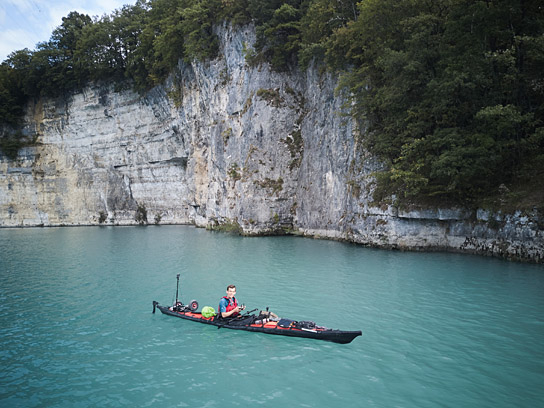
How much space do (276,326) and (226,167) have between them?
29.1 metres

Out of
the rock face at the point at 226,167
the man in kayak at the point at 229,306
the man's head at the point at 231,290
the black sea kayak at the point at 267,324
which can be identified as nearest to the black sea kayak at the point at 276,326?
the black sea kayak at the point at 267,324

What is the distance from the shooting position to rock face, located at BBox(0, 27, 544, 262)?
850 inches

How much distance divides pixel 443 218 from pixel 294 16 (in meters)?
21.7

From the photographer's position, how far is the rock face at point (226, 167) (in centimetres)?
2158

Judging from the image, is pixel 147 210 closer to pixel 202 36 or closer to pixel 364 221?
pixel 202 36

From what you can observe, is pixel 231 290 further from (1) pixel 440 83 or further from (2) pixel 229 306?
(1) pixel 440 83

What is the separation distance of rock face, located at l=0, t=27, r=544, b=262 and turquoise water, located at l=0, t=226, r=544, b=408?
3882 mm

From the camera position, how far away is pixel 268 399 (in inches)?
245

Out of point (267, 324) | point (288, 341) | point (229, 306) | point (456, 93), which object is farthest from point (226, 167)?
point (288, 341)

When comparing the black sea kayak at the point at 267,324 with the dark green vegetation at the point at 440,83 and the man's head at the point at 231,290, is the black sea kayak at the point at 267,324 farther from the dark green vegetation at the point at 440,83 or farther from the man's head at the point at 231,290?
the dark green vegetation at the point at 440,83

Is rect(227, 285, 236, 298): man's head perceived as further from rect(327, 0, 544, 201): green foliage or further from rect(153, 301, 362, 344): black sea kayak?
rect(327, 0, 544, 201): green foliage

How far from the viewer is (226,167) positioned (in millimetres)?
37031

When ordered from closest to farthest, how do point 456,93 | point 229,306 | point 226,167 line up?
point 229,306
point 456,93
point 226,167

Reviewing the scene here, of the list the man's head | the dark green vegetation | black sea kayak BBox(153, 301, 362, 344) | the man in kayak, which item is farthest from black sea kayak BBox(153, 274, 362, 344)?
the dark green vegetation
